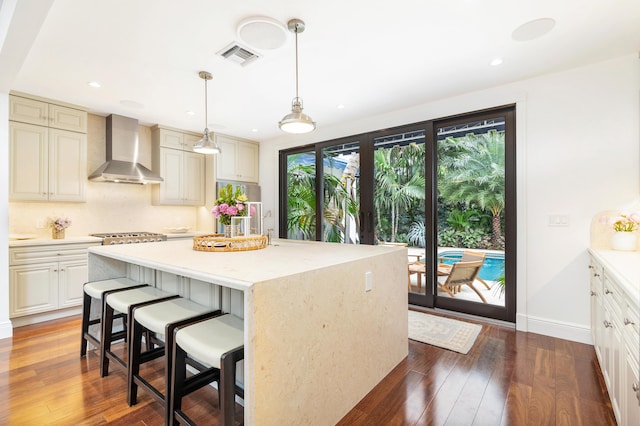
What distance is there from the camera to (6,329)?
3012 millimetres

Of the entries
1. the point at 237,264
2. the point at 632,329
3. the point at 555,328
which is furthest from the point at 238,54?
the point at 555,328

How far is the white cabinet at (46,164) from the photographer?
11.2 feet

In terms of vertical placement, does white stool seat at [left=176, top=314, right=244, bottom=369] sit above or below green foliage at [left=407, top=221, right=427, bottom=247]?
below

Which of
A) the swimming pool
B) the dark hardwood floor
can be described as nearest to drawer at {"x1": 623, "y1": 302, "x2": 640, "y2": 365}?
the dark hardwood floor

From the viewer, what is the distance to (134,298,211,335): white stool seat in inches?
67.3

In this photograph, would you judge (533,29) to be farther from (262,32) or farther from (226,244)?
(226,244)

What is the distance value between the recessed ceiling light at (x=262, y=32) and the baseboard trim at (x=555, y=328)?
3407mm

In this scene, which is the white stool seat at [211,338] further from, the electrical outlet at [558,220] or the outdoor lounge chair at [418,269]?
the electrical outlet at [558,220]

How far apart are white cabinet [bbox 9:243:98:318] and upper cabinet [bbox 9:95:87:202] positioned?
2.15ft

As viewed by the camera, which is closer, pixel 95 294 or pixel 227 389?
pixel 227 389

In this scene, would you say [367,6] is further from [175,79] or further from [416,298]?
[416,298]

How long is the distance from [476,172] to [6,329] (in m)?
5.12

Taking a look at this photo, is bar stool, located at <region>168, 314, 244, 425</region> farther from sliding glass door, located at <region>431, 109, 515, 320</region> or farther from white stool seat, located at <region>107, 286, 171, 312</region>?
sliding glass door, located at <region>431, 109, 515, 320</region>

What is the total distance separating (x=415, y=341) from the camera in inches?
113
